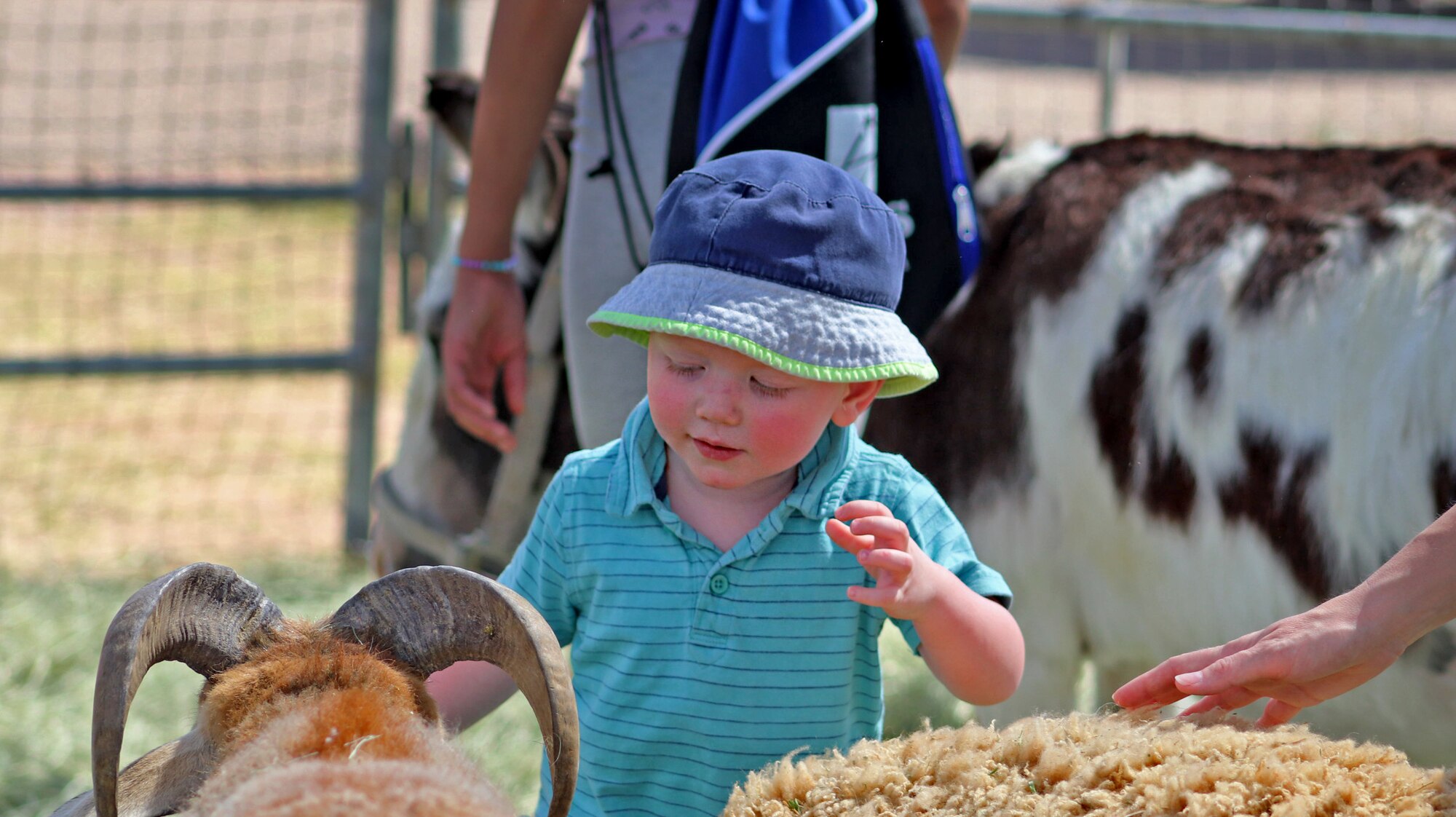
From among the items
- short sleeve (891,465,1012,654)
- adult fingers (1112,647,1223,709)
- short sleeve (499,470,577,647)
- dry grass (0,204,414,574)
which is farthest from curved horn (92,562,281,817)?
dry grass (0,204,414,574)

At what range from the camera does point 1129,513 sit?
10.6 feet

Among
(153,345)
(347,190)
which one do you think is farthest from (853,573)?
(153,345)

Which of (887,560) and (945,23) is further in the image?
(945,23)

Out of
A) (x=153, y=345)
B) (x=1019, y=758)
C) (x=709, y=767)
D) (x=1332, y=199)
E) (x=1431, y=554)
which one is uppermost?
(x=1332, y=199)

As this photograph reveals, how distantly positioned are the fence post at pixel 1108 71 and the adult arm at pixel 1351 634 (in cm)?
453

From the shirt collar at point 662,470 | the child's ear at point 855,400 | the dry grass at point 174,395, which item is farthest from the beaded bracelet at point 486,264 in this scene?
the dry grass at point 174,395

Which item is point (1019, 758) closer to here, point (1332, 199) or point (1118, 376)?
point (1118, 376)

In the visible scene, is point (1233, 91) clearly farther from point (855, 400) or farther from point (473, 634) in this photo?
point (473, 634)

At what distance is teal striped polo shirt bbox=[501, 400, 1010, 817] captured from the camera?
2068 millimetres

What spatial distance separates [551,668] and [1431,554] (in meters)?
1.16

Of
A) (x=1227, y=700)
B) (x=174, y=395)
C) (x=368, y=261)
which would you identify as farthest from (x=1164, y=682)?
(x=174, y=395)

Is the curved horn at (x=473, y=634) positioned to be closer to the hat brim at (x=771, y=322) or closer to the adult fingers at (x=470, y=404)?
the hat brim at (x=771, y=322)

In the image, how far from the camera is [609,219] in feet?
9.27

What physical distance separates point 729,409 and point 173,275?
10.6 metres
